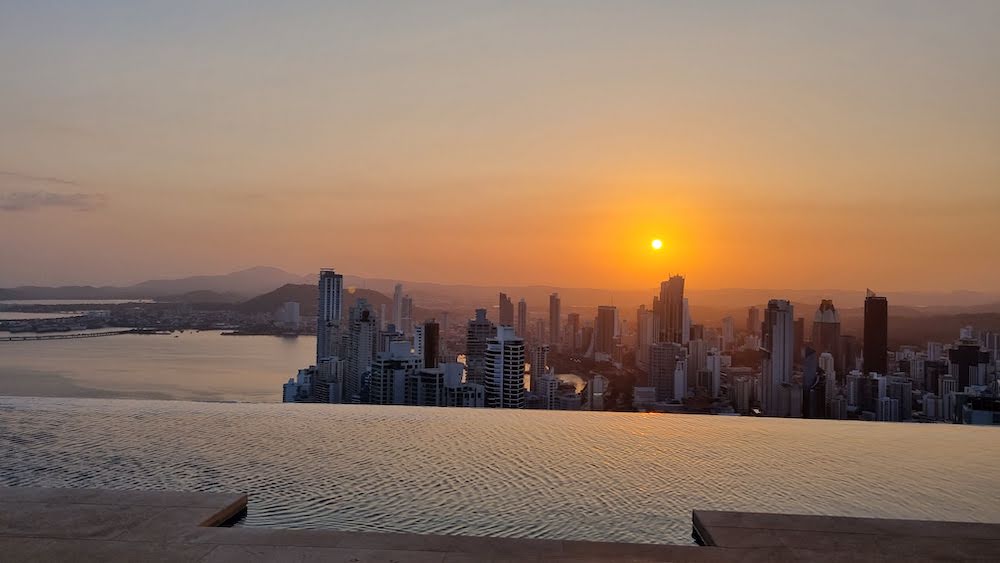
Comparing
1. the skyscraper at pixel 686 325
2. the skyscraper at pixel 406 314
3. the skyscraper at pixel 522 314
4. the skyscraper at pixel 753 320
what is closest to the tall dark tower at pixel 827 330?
the skyscraper at pixel 753 320

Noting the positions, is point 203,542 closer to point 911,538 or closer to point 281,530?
point 281,530

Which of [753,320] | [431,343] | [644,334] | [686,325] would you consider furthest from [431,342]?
[753,320]

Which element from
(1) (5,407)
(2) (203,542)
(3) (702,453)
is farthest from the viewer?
(1) (5,407)

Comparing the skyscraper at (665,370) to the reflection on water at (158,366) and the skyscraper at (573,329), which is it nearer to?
the skyscraper at (573,329)

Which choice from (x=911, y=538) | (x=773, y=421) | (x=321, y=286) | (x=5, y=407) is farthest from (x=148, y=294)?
(x=911, y=538)

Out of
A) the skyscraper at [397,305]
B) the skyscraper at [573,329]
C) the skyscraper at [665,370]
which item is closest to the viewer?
the skyscraper at [665,370]

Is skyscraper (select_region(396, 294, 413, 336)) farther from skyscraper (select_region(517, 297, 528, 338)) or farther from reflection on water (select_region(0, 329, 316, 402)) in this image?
skyscraper (select_region(517, 297, 528, 338))
